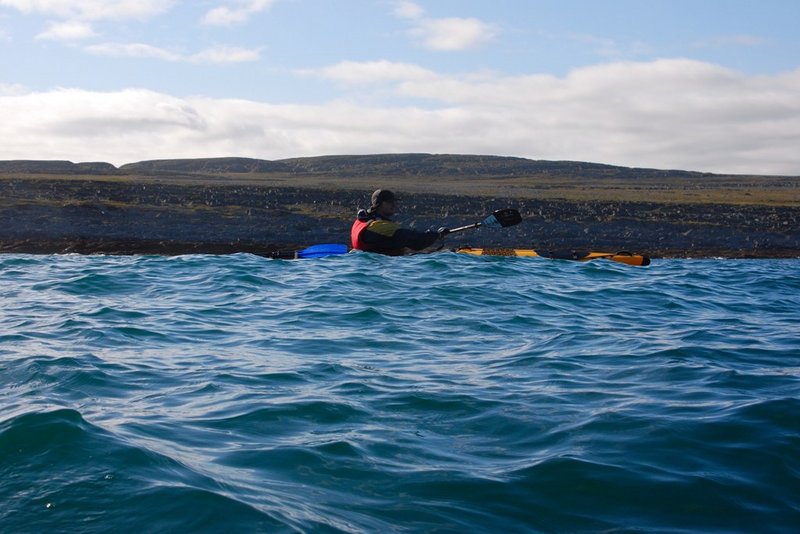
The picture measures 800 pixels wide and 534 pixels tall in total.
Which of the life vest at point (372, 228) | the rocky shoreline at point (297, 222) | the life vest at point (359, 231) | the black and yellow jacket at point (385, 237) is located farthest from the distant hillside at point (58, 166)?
the black and yellow jacket at point (385, 237)

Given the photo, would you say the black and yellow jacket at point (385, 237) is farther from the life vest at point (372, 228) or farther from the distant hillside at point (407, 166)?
the distant hillside at point (407, 166)

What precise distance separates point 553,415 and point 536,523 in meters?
1.75

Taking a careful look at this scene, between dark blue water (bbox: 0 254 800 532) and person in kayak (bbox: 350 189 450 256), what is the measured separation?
4.00 m

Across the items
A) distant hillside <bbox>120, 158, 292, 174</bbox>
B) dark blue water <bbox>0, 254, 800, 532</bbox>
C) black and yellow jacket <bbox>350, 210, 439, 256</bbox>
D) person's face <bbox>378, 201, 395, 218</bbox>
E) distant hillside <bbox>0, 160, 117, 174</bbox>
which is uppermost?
distant hillside <bbox>120, 158, 292, 174</bbox>

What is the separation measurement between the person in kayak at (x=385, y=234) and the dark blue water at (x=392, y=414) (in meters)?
4.00

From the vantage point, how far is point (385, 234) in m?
15.2

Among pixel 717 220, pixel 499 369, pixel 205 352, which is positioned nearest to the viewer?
pixel 499 369

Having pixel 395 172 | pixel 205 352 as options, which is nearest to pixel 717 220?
pixel 205 352

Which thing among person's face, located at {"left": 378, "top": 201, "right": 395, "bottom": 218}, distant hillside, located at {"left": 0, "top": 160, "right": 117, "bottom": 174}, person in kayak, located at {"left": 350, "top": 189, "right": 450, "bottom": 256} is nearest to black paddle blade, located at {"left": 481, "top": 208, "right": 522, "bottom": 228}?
person in kayak, located at {"left": 350, "top": 189, "right": 450, "bottom": 256}

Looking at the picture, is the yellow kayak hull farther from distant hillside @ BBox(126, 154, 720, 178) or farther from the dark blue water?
distant hillside @ BBox(126, 154, 720, 178)

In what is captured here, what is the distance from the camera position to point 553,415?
18.7 feet

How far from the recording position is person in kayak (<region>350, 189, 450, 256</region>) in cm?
1502

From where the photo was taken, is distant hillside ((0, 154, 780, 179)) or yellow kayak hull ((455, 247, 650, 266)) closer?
yellow kayak hull ((455, 247, 650, 266))

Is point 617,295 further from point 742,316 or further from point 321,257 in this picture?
point 321,257
